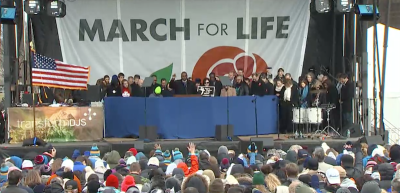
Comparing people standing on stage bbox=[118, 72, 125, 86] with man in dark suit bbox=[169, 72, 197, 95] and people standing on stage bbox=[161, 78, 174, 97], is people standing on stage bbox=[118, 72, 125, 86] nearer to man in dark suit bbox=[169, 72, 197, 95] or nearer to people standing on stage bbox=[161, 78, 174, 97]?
people standing on stage bbox=[161, 78, 174, 97]

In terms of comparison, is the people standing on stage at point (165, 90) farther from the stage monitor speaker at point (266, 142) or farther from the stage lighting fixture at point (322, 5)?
the stage lighting fixture at point (322, 5)

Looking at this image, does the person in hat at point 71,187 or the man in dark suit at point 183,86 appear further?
the man in dark suit at point 183,86

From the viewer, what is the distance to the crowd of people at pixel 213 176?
9266 millimetres

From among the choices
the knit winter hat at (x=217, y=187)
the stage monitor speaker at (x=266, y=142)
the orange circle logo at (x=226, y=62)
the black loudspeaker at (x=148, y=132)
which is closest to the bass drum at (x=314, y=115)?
the stage monitor speaker at (x=266, y=142)

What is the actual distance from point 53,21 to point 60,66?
425cm

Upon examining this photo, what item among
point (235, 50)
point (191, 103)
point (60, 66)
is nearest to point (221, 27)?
point (235, 50)

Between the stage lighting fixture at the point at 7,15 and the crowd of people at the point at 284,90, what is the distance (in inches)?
124

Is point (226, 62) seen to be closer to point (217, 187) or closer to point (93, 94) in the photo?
point (93, 94)

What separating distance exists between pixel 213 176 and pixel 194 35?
41.2 ft

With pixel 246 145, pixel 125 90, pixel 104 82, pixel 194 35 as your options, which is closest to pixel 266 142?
pixel 246 145

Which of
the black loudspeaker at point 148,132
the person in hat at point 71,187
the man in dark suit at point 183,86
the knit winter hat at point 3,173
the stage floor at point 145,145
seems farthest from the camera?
the man in dark suit at point 183,86

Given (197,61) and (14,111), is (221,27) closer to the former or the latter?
(197,61)

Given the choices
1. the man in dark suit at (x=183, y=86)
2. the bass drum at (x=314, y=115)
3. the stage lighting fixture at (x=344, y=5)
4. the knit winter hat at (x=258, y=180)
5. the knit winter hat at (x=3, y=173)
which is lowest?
the knit winter hat at (x=3, y=173)

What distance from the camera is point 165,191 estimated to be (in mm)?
9383
